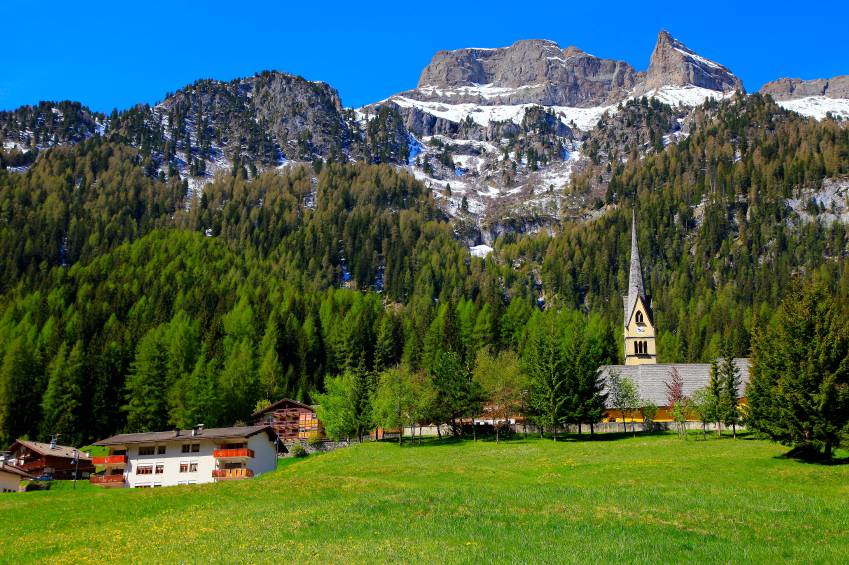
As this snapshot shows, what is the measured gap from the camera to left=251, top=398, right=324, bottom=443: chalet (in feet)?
328

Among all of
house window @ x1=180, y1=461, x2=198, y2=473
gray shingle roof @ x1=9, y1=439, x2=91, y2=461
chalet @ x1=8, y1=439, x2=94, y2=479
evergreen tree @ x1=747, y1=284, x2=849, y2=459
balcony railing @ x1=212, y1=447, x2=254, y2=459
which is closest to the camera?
evergreen tree @ x1=747, y1=284, x2=849, y2=459

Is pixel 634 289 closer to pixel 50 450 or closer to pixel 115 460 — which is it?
pixel 115 460

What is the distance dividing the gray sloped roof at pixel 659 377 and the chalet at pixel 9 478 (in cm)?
6796

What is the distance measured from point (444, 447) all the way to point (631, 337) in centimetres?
4933

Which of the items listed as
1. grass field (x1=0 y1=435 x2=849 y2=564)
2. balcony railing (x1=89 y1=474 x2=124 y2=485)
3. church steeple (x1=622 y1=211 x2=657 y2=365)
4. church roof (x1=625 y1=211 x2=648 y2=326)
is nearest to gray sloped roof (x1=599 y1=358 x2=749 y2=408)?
church steeple (x1=622 y1=211 x2=657 y2=365)

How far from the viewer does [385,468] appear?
58.2m

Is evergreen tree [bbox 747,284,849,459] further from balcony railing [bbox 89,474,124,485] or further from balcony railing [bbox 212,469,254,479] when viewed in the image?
balcony railing [bbox 89,474,124,485]

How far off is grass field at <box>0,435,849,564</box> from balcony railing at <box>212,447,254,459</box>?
1705cm

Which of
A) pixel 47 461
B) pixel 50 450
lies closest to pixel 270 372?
pixel 50 450

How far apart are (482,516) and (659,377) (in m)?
74.4

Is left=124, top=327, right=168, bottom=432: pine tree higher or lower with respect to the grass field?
higher

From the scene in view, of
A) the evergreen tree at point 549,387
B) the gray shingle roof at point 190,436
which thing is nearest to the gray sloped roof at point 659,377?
the evergreen tree at point 549,387

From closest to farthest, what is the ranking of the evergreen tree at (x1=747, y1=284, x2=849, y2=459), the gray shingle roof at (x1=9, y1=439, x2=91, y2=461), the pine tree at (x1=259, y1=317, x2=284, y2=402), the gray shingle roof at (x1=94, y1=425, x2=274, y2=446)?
the evergreen tree at (x1=747, y1=284, x2=849, y2=459) → the gray shingle roof at (x1=94, y1=425, x2=274, y2=446) → the gray shingle roof at (x1=9, y1=439, x2=91, y2=461) → the pine tree at (x1=259, y1=317, x2=284, y2=402)

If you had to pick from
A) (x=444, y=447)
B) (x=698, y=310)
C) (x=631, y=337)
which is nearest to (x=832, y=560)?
(x=444, y=447)
